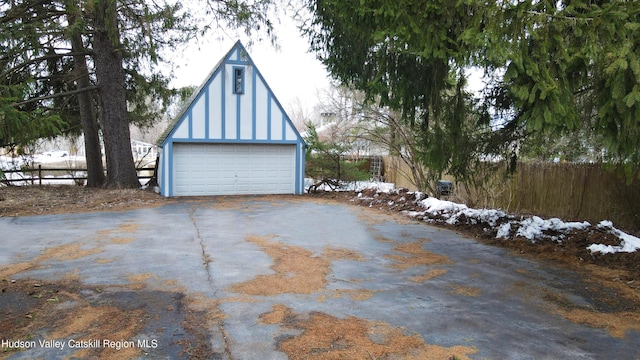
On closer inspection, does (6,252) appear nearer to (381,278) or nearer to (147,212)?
(147,212)

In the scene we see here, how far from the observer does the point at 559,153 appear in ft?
45.4

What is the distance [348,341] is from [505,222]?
6.45 meters

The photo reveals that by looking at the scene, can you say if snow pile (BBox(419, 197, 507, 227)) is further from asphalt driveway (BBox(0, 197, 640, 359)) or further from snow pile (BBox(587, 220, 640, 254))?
snow pile (BBox(587, 220, 640, 254))

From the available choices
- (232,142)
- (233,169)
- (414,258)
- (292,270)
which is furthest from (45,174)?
(414,258)

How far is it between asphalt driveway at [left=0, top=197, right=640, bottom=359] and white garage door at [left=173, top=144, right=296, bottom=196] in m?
6.25

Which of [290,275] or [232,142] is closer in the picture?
[290,275]

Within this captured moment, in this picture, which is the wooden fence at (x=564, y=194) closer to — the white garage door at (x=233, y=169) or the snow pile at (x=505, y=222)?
the snow pile at (x=505, y=222)

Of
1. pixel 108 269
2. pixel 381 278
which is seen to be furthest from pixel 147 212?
pixel 381 278

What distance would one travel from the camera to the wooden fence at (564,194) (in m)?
8.94

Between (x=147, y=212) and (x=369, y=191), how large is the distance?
7.17 m

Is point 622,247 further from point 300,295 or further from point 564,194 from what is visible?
point 300,295

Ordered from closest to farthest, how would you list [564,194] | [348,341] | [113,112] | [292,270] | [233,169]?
[348,341] < [292,270] < [564,194] < [113,112] < [233,169]

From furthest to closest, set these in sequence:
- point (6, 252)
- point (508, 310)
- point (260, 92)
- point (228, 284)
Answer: point (260, 92) → point (6, 252) → point (228, 284) → point (508, 310)

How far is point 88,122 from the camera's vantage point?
16.1 metres
